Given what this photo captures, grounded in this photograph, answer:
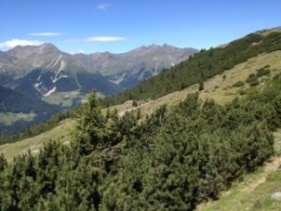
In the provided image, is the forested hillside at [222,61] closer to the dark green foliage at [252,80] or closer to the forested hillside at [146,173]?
the dark green foliage at [252,80]

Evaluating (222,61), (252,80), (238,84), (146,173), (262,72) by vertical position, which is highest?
(222,61)

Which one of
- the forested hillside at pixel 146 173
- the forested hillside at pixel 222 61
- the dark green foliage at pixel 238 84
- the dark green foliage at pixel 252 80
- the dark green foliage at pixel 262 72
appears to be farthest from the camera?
the forested hillside at pixel 222 61

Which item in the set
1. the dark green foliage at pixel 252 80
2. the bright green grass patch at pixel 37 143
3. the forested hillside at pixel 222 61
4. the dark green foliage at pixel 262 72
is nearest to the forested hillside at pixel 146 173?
the dark green foliage at pixel 252 80

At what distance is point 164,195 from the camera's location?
1261 inches

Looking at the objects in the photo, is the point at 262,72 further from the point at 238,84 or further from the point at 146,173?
the point at 146,173

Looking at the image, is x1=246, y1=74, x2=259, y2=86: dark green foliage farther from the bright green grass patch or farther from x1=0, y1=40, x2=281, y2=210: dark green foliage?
the bright green grass patch

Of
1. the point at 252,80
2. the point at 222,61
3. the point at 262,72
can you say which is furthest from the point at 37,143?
the point at 262,72

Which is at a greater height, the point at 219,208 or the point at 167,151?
the point at 167,151

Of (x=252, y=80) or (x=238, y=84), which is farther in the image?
(x=238, y=84)

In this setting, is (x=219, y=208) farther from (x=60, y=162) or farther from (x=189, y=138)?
(x=60, y=162)

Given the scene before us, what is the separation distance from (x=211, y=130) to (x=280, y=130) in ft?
28.6

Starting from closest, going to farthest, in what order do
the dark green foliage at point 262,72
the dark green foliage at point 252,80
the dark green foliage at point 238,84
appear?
the dark green foliage at point 252,80
the dark green foliage at point 262,72
the dark green foliage at point 238,84

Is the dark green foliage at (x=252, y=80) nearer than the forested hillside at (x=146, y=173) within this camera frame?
No

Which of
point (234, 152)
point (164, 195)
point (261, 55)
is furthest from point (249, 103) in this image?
point (261, 55)
